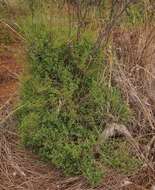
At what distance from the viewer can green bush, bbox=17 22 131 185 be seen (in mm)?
3691

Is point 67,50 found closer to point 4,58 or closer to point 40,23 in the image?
point 40,23

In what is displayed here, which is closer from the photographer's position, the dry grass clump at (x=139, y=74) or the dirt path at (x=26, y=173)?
the dirt path at (x=26, y=173)

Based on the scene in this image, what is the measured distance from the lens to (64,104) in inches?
147

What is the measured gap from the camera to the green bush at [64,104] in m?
3.69

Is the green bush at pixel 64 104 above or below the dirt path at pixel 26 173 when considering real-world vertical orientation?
above

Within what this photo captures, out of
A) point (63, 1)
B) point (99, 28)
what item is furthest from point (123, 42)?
point (63, 1)

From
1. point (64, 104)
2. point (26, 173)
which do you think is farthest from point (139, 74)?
point (26, 173)

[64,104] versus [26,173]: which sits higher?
[64,104]

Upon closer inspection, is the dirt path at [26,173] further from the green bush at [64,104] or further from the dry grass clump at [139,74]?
the dry grass clump at [139,74]

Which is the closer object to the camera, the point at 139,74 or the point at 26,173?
the point at 26,173

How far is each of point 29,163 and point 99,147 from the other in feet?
1.71

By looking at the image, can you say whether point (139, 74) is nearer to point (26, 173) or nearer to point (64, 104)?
point (64, 104)

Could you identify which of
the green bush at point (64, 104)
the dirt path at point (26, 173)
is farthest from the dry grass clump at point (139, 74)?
the dirt path at point (26, 173)

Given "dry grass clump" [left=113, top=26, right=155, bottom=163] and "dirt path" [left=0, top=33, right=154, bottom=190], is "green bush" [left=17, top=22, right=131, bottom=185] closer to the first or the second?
"dirt path" [left=0, top=33, right=154, bottom=190]
